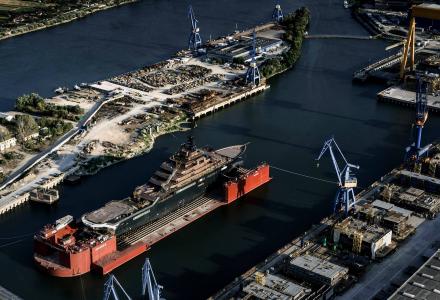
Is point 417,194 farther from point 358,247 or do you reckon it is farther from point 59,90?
point 59,90

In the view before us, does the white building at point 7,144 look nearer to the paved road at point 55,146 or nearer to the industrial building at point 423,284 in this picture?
the paved road at point 55,146

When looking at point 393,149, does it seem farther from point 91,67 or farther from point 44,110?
point 91,67

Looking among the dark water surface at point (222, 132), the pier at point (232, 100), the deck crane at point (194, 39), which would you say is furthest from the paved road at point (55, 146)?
the deck crane at point (194, 39)

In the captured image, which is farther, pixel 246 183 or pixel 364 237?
pixel 246 183

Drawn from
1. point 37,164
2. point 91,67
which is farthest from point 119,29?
point 37,164

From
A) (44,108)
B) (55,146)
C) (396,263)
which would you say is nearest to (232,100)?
(44,108)

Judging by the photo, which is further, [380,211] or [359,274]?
[380,211]

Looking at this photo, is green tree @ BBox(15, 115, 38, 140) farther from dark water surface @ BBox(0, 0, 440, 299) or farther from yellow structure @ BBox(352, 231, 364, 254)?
yellow structure @ BBox(352, 231, 364, 254)
